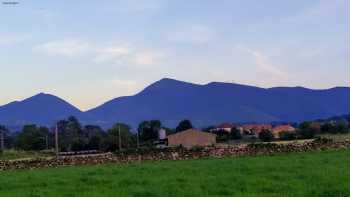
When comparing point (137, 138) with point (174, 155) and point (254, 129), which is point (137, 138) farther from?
point (254, 129)

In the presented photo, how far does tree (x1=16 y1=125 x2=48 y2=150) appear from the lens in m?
77.2

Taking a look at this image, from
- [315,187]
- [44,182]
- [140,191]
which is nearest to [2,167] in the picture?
[44,182]

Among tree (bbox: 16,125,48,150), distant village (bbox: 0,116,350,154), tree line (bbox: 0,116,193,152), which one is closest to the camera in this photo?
distant village (bbox: 0,116,350,154)

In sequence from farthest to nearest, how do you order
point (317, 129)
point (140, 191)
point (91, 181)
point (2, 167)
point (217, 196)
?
1. point (317, 129)
2. point (2, 167)
3. point (91, 181)
4. point (140, 191)
5. point (217, 196)

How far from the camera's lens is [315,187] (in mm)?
11891

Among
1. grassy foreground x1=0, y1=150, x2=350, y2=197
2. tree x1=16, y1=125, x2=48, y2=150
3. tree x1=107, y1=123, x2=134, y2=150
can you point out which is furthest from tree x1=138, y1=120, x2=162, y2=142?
grassy foreground x1=0, y1=150, x2=350, y2=197

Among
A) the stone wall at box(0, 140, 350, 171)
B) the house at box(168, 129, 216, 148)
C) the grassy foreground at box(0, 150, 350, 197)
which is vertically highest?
the house at box(168, 129, 216, 148)

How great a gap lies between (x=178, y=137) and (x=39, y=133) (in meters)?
21.8

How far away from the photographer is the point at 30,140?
79188mm

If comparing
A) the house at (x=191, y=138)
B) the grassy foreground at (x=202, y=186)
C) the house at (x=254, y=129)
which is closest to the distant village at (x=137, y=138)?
the house at (x=191, y=138)

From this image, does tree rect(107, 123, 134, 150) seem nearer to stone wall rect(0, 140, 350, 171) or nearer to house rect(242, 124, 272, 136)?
house rect(242, 124, 272, 136)

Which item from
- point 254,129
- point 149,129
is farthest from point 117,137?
point 254,129

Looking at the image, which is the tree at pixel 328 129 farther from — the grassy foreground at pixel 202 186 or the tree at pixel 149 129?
the grassy foreground at pixel 202 186

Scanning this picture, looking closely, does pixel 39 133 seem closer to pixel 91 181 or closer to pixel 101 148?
pixel 101 148
